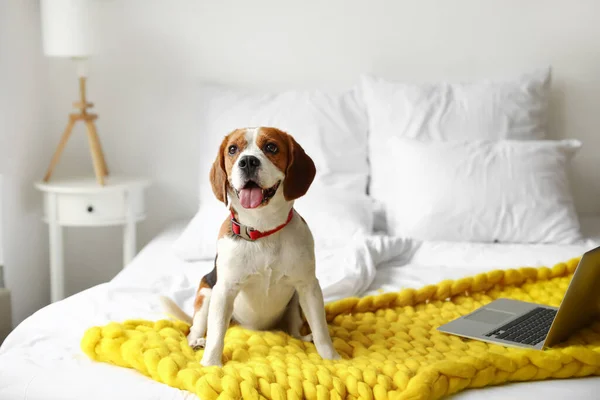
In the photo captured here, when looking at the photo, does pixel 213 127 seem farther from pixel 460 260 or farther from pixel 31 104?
pixel 460 260

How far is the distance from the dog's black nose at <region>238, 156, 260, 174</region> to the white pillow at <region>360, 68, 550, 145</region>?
1.50m

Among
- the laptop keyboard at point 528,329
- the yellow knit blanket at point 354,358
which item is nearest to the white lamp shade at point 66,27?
the yellow knit blanket at point 354,358

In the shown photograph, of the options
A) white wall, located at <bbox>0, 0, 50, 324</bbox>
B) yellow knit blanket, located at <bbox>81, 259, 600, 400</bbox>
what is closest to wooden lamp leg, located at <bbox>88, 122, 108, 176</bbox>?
white wall, located at <bbox>0, 0, 50, 324</bbox>

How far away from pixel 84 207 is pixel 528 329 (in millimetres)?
1749

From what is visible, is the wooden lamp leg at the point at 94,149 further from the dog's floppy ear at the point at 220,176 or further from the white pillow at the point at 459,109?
the dog's floppy ear at the point at 220,176

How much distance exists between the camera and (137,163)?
3.13 meters

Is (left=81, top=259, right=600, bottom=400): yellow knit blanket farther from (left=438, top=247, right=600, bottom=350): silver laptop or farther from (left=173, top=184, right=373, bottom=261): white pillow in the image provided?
(left=173, top=184, right=373, bottom=261): white pillow

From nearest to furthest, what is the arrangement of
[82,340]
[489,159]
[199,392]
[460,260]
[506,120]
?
[199,392] < [82,340] < [460,260] < [489,159] < [506,120]

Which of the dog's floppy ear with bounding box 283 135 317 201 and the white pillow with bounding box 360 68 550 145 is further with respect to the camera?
the white pillow with bounding box 360 68 550 145

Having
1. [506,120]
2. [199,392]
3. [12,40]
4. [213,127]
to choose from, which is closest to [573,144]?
[506,120]

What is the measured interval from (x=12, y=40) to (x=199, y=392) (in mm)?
2033

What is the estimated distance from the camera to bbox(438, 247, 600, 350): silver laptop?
1399 mm

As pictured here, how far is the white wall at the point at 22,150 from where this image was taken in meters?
2.76

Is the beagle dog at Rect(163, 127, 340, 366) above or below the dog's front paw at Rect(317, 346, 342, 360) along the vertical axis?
above
